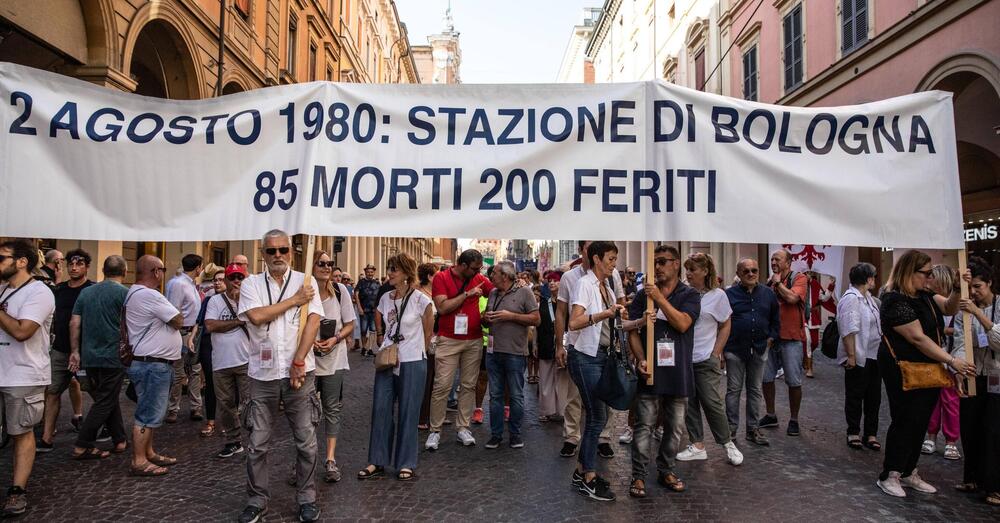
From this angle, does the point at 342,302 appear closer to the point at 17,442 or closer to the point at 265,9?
the point at 17,442

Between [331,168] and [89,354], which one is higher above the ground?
[331,168]

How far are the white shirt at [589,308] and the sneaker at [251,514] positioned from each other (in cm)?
250

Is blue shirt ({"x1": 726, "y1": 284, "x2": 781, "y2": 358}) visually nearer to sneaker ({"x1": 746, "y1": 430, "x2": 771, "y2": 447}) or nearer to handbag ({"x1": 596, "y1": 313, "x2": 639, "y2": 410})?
sneaker ({"x1": 746, "y1": 430, "x2": 771, "y2": 447})

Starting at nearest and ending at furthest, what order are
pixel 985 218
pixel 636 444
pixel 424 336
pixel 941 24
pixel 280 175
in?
pixel 280 175, pixel 636 444, pixel 424 336, pixel 941 24, pixel 985 218

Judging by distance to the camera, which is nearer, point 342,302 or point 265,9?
point 342,302

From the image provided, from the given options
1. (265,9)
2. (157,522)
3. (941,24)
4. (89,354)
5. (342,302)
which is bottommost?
(157,522)

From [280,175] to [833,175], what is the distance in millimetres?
3722

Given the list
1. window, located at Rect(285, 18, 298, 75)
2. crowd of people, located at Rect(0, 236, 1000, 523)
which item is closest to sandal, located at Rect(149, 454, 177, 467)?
crowd of people, located at Rect(0, 236, 1000, 523)

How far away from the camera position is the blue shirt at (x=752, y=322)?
636cm

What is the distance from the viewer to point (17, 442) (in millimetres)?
4281

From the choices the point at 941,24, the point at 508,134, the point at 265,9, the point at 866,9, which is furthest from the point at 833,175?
the point at 265,9

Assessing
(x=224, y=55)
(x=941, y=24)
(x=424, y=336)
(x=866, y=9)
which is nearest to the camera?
(x=424, y=336)

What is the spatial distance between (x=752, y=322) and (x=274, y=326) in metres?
4.59

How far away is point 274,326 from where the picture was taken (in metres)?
4.12
